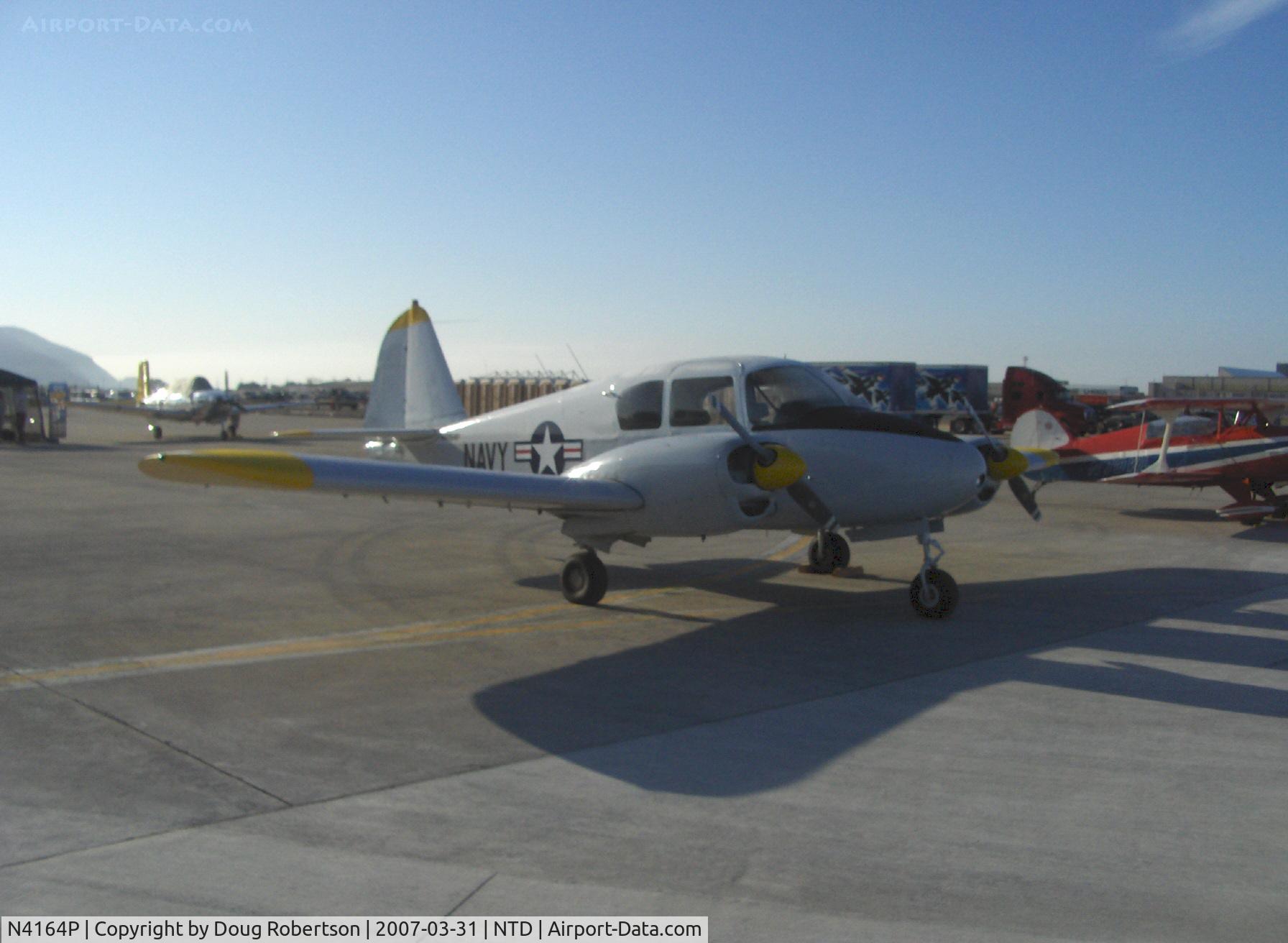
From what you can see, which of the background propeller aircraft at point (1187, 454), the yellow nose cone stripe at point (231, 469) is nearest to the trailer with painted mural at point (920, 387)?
the background propeller aircraft at point (1187, 454)

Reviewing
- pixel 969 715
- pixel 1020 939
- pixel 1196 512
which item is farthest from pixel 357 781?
pixel 1196 512

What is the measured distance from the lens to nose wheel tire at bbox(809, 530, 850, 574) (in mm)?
12977

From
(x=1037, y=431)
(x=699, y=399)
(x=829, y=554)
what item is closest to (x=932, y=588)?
(x=829, y=554)

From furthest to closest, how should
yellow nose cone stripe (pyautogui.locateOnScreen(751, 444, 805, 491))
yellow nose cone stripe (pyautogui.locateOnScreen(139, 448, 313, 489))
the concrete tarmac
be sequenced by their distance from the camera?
yellow nose cone stripe (pyautogui.locateOnScreen(751, 444, 805, 491)) → yellow nose cone stripe (pyautogui.locateOnScreen(139, 448, 313, 489)) → the concrete tarmac

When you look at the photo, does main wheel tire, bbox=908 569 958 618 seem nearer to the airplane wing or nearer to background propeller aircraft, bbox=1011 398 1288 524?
the airplane wing

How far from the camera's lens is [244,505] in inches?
805

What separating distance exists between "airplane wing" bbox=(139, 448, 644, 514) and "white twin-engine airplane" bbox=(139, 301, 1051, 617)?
0.02 meters

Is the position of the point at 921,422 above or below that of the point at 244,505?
above

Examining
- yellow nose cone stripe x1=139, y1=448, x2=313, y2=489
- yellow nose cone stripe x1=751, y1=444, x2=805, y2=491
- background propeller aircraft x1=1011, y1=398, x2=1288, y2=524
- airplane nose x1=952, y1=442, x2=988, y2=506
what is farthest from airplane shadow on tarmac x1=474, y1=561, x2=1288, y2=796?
background propeller aircraft x1=1011, y1=398, x2=1288, y2=524

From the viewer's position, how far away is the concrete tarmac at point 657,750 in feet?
13.9

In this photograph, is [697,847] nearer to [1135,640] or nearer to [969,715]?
[969,715]

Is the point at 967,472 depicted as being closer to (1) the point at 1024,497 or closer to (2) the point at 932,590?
(2) the point at 932,590

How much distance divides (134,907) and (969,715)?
17.2ft

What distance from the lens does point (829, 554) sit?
13.0m
